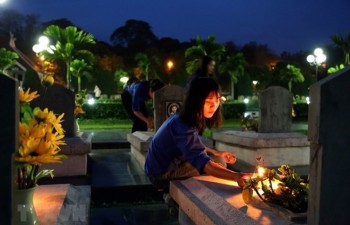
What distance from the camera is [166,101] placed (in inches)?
318

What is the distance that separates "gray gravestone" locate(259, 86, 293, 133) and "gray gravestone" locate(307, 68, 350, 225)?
6116 mm

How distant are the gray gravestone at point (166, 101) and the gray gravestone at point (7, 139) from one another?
20.2 ft

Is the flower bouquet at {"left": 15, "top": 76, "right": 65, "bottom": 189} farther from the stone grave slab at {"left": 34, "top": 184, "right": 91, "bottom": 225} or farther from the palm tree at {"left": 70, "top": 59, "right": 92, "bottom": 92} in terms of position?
the palm tree at {"left": 70, "top": 59, "right": 92, "bottom": 92}

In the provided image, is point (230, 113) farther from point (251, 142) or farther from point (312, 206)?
point (312, 206)

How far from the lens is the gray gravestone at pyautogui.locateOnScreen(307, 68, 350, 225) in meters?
1.93

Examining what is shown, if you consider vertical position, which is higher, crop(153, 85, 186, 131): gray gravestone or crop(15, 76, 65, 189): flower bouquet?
crop(153, 85, 186, 131): gray gravestone

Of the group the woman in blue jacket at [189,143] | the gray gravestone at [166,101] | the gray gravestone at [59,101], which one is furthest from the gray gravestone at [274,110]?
the woman in blue jacket at [189,143]

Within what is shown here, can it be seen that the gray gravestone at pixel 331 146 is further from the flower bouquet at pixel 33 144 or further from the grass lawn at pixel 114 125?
the grass lawn at pixel 114 125

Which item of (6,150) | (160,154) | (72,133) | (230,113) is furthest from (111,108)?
(6,150)

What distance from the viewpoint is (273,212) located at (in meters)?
2.65

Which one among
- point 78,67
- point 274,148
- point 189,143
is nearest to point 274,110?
point 274,148

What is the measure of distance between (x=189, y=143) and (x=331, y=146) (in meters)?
1.46

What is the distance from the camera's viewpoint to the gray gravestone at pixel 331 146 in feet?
6.33

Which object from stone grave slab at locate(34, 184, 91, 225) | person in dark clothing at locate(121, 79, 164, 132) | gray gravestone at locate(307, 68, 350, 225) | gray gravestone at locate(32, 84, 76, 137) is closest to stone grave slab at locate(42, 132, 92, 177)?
gray gravestone at locate(32, 84, 76, 137)
